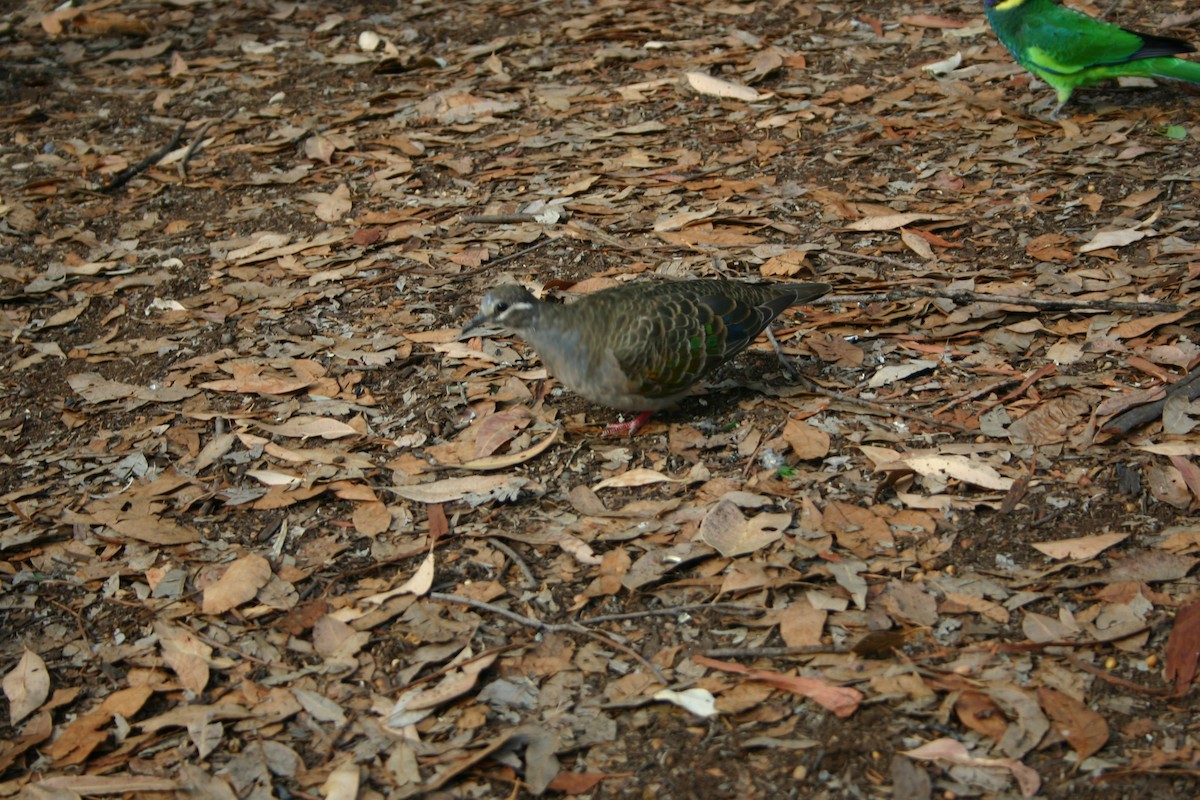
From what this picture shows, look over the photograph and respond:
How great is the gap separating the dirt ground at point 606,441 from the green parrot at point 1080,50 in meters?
0.26

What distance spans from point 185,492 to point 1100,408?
4031 mm

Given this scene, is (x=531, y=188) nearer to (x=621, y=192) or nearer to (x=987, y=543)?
(x=621, y=192)

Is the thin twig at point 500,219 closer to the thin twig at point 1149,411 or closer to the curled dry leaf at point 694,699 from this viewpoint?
the thin twig at point 1149,411

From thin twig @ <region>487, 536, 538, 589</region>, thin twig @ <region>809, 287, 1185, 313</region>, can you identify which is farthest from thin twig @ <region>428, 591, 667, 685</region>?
thin twig @ <region>809, 287, 1185, 313</region>

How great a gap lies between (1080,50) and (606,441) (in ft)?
14.1

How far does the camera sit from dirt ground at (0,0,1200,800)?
3654 mm

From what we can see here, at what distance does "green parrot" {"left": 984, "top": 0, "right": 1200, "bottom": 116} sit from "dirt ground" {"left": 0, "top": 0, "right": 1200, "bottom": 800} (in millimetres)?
262

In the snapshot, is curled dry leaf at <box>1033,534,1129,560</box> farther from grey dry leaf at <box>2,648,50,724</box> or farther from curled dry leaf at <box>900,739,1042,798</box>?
grey dry leaf at <box>2,648,50,724</box>

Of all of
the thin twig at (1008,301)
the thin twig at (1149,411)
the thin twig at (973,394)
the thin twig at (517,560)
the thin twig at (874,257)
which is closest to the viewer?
the thin twig at (517,560)

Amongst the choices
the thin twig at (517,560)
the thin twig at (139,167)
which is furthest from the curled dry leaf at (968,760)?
the thin twig at (139,167)

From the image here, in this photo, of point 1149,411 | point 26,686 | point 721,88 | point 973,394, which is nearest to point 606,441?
point 973,394

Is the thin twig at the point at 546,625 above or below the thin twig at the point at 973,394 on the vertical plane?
below

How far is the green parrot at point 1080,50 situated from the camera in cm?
691

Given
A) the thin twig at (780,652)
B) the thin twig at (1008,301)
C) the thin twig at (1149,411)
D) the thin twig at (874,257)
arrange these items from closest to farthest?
the thin twig at (780,652) → the thin twig at (1149,411) → the thin twig at (1008,301) → the thin twig at (874,257)
